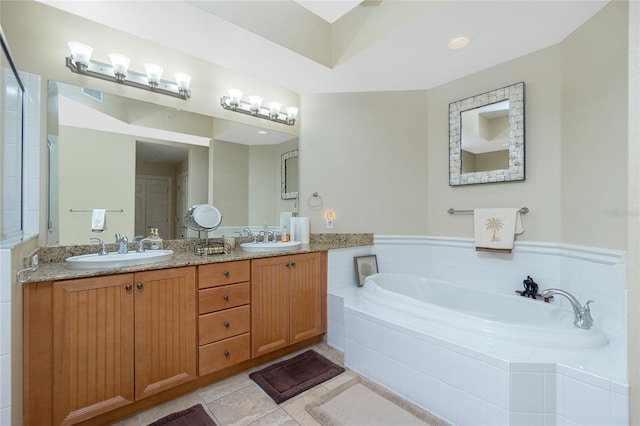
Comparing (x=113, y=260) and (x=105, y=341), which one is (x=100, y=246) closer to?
(x=113, y=260)

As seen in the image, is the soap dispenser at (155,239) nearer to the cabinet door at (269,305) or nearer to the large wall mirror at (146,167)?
the large wall mirror at (146,167)

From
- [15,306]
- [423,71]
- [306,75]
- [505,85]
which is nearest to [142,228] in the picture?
[15,306]

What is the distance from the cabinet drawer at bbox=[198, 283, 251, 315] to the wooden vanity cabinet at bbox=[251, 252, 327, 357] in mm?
70

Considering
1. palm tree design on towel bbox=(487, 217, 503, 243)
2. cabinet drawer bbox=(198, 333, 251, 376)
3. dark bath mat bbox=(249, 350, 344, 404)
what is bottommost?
dark bath mat bbox=(249, 350, 344, 404)

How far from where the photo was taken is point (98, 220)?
1837 millimetres

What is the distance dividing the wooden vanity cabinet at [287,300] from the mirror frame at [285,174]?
2.45 ft

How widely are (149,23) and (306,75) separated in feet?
4.07

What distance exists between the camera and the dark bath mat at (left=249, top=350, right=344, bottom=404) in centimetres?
179

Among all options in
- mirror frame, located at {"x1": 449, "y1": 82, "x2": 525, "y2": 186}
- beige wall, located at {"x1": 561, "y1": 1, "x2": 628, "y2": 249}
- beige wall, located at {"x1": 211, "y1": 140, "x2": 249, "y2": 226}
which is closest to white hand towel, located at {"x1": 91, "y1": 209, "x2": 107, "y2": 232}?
beige wall, located at {"x1": 211, "y1": 140, "x2": 249, "y2": 226}

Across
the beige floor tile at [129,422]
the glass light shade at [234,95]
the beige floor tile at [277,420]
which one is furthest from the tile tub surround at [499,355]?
the glass light shade at [234,95]

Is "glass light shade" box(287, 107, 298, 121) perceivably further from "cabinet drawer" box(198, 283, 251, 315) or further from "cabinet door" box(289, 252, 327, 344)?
"cabinet drawer" box(198, 283, 251, 315)

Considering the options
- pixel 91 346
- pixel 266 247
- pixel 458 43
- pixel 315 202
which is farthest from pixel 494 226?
pixel 91 346

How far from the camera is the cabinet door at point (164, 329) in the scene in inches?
61.0

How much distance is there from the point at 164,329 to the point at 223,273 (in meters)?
0.45
